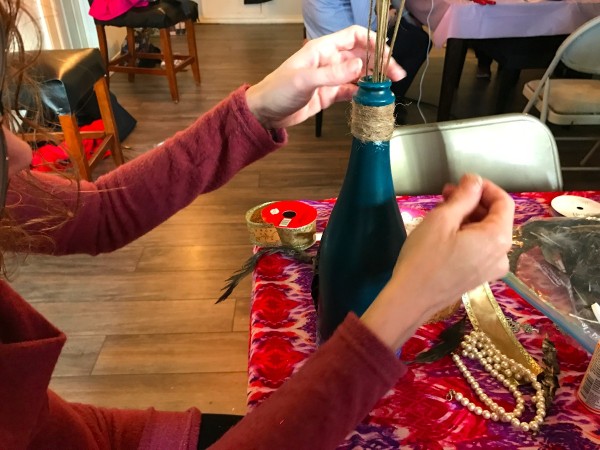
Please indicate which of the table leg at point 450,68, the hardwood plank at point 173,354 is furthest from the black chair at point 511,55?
the hardwood plank at point 173,354

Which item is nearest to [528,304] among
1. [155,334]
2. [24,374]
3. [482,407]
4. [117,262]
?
[482,407]

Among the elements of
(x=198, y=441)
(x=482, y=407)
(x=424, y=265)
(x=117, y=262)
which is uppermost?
(x=424, y=265)

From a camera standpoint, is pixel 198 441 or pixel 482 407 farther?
pixel 198 441

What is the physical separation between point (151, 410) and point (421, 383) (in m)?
0.38

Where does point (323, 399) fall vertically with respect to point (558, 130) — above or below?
above

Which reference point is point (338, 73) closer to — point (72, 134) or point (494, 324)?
point (494, 324)

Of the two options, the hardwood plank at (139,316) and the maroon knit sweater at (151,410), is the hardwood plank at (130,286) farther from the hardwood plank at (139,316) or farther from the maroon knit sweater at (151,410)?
the maroon knit sweater at (151,410)

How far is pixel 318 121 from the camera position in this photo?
9.07 feet

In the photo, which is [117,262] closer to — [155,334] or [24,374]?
[155,334]

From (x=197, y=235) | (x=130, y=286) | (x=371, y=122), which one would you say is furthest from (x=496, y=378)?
(x=197, y=235)

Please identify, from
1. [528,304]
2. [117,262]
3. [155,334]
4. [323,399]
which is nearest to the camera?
[323,399]

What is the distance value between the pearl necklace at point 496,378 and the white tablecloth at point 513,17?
173cm

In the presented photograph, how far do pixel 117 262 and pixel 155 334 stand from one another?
1.44ft

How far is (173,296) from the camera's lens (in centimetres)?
171
